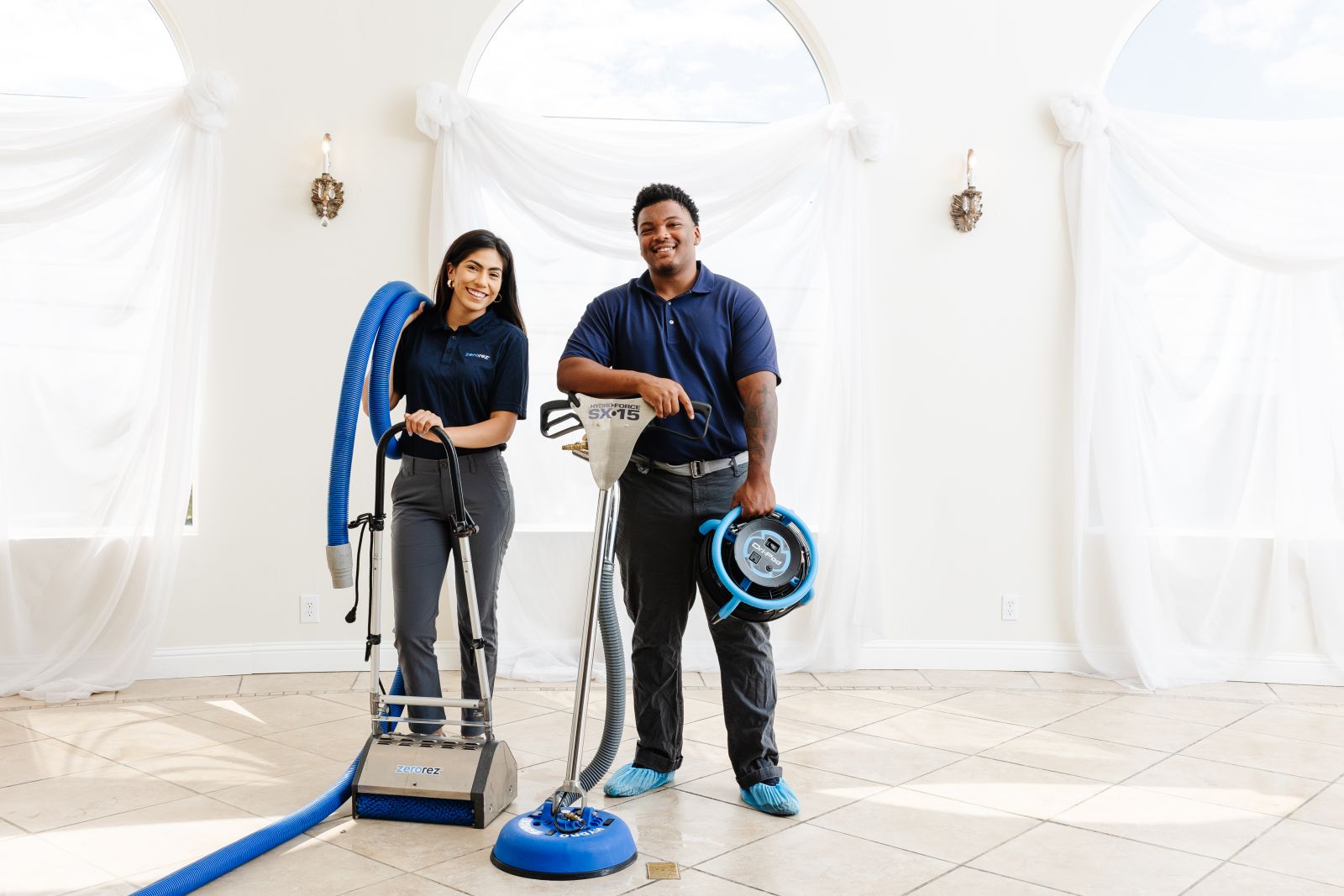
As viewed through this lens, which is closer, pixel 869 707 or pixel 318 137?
pixel 869 707

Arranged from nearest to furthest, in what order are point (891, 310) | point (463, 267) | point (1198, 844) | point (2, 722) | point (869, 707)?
point (1198, 844) < point (463, 267) < point (2, 722) < point (869, 707) < point (891, 310)

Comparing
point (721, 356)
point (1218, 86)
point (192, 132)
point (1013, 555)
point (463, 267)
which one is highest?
point (1218, 86)

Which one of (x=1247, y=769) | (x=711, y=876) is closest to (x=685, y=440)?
(x=711, y=876)

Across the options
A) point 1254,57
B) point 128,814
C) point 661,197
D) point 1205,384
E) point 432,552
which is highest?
point 1254,57

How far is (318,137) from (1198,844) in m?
3.69

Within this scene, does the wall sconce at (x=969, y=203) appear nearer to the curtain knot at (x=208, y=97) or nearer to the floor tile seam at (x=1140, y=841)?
the floor tile seam at (x=1140, y=841)

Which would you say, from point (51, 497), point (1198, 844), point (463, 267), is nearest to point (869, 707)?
point (1198, 844)

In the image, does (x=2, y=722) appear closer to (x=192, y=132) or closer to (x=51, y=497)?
(x=51, y=497)

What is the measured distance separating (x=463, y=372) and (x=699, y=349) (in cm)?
61

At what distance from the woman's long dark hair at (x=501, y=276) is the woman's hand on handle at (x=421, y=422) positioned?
43 cm

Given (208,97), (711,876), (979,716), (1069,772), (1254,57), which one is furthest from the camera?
(1254,57)

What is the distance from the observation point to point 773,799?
9.12ft

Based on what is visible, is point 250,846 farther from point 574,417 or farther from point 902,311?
point 902,311

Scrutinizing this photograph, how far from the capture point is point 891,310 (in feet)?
Result: 14.8
